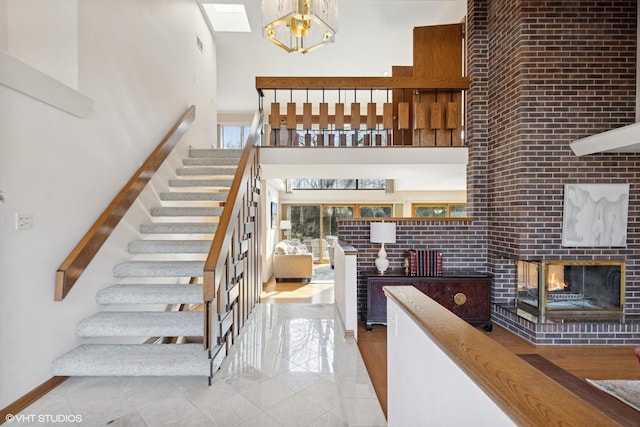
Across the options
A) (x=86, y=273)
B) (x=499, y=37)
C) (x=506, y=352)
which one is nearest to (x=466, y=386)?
(x=506, y=352)

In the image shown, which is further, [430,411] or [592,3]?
[592,3]

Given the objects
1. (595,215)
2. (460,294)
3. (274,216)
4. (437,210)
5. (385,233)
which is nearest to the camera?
(595,215)

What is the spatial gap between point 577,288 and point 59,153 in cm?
520

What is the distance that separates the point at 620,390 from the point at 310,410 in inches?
96.8

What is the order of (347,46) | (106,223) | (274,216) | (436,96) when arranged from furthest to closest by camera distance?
1. (274,216)
2. (347,46)
3. (436,96)
4. (106,223)

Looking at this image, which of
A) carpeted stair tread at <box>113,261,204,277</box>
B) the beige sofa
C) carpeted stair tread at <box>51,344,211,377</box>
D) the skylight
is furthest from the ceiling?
carpeted stair tread at <box>51,344,211,377</box>

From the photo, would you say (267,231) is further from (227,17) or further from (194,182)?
(227,17)

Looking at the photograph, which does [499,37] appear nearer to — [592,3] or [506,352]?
[592,3]

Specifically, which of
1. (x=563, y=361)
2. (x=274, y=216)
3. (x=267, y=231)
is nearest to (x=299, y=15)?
(x=563, y=361)

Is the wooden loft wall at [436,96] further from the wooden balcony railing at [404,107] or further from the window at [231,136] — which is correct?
the window at [231,136]

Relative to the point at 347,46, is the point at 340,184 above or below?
below

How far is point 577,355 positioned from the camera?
3.24m

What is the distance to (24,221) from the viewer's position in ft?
7.09

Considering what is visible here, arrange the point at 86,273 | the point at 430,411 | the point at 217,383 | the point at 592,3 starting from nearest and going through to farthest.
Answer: the point at 430,411 → the point at 217,383 → the point at 86,273 → the point at 592,3
